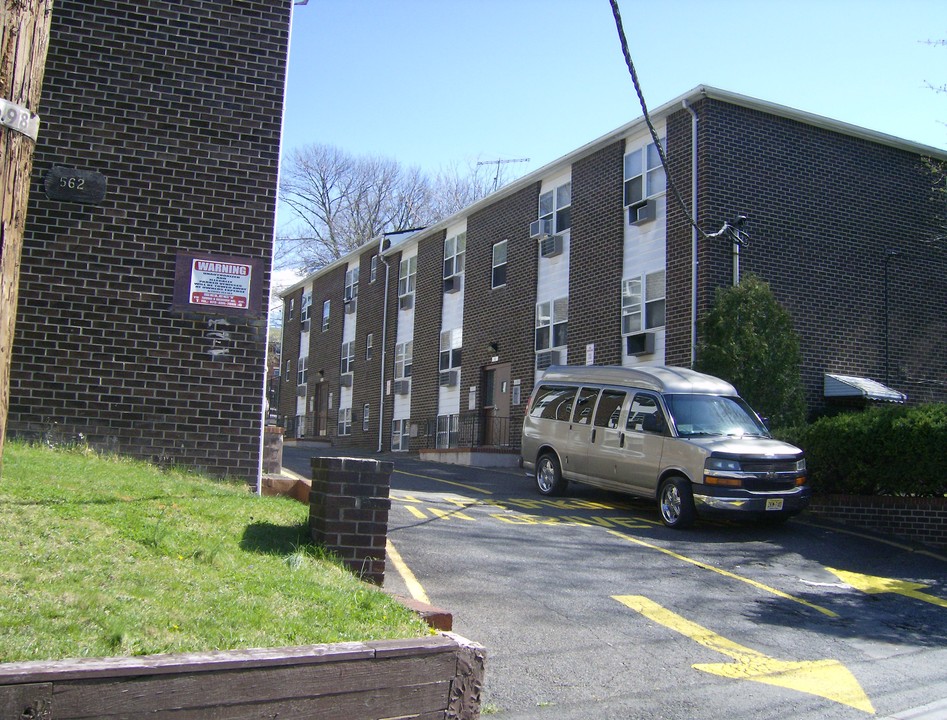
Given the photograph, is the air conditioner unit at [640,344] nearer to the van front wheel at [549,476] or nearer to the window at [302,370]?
the van front wheel at [549,476]

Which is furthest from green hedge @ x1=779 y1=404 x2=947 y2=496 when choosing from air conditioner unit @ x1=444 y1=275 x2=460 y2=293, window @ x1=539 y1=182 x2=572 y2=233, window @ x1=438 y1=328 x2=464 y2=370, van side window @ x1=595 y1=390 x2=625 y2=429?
air conditioner unit @ x1=444 y1=275 x2=460 y2=293

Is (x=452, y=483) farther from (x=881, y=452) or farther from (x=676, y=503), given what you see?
(x=881, y=452)

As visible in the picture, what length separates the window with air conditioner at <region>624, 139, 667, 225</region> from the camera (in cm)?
2003

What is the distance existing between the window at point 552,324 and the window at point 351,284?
1444cm

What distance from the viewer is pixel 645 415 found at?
1387 cm

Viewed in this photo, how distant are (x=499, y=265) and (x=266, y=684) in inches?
893

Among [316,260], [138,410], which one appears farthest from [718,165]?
[316,260]

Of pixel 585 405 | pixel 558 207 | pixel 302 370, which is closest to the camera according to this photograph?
pixel 585 405

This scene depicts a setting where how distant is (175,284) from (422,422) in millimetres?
19794

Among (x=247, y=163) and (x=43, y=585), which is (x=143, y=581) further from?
(x=247, y=163)

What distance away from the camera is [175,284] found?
33.9 feet

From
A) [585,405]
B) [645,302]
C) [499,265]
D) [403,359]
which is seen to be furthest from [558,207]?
[403,359]

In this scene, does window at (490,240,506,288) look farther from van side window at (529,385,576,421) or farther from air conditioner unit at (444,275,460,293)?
van side window at (529,385,576,421)

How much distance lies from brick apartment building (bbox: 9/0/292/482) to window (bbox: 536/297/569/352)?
1303cm
